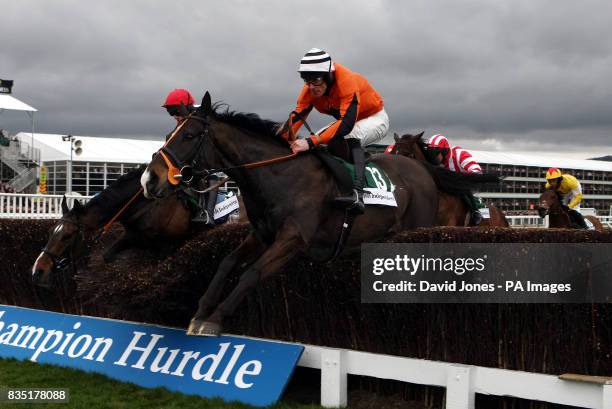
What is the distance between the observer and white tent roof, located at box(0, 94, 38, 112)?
28.8 m

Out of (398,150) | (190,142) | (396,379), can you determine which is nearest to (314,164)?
(190,142)

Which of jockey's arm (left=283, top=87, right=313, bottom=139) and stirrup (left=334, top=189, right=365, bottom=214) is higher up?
jockey's arm (left=283, top=87, right=313, bottom=139)

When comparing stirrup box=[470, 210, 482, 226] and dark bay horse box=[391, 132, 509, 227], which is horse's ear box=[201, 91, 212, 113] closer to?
dark bay horse box=[391, 132, 509, 227]

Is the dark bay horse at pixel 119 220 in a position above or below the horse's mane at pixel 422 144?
below

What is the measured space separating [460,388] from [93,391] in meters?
2.54

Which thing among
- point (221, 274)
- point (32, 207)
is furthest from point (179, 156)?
point (32, 207)

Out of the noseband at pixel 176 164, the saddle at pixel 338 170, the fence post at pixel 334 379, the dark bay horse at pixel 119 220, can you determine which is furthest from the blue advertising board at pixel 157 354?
the noseband at pixel 176 164

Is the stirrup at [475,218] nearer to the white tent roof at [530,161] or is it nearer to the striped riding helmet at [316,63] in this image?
the striped riding helmet at [316,63]

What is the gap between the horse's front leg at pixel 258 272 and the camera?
4.15 meters

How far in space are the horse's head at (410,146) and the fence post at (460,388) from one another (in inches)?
145

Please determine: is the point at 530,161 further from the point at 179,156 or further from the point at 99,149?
the point at 179,156

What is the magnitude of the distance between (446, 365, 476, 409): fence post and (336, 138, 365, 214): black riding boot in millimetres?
1309

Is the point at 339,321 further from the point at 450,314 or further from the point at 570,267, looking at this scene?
the point at 570,267

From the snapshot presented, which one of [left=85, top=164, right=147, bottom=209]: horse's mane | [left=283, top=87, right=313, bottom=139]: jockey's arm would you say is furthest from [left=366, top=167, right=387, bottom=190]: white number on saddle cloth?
[left=85, top=164, right=147, bottom=209]: horse's mane
